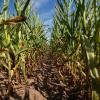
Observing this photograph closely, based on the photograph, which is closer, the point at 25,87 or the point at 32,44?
the point at 25,87

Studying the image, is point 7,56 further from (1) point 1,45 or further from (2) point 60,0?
(2) point 60,0

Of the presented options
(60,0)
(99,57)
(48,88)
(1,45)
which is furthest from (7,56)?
(99,57)

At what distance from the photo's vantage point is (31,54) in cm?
468

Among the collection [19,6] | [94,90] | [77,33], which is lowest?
[94,90]

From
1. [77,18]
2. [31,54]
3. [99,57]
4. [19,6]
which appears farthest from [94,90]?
[31,54]

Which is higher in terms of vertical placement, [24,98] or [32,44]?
[32,44]

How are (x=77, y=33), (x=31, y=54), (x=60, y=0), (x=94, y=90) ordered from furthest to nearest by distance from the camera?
(x=31, y=54), (x=60, y=0), (x=77, y=33), (x=94, y=90)

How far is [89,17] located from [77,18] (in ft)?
0.64

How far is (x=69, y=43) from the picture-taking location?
288cm

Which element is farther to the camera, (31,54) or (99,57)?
(31,54)

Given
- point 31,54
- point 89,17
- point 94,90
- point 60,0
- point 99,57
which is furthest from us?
point 31,54

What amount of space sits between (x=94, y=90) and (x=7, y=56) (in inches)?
61.4

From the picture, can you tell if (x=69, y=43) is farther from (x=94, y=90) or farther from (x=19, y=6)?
(x=94, y=90)

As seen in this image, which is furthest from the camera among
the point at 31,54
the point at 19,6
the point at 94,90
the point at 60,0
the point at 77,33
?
the point at 31,54
